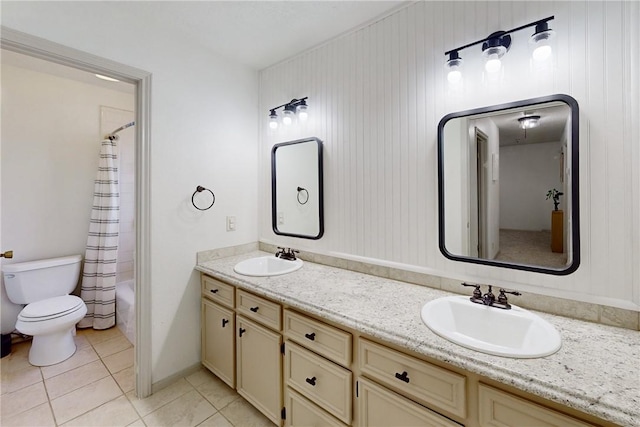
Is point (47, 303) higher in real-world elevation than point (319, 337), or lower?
lower

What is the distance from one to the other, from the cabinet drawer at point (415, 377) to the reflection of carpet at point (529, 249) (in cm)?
69

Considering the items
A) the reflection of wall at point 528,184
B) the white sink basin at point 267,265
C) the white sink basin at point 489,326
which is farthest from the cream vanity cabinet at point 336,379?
the reflection of wall at point 528,184

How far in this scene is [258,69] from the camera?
2.42 m

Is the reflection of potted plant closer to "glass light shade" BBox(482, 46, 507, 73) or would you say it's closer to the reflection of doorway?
the reflection of doorway

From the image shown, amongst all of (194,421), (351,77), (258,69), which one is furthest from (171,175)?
(194,421)

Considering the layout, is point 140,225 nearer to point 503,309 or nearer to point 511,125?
point 503,309

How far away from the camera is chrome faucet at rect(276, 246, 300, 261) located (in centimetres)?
208

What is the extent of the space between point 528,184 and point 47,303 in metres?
3.45

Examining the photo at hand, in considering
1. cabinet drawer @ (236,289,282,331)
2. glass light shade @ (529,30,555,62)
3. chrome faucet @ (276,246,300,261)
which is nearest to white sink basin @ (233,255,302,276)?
chrome faucet @ (276,246,300,261)

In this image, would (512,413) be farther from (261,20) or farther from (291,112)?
(261,20)

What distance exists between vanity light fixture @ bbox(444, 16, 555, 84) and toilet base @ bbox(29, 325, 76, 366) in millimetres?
3296

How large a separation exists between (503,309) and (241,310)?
55.2 inches

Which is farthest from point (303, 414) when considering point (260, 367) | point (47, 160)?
point (47, 160)

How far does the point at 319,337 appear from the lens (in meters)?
1.28
